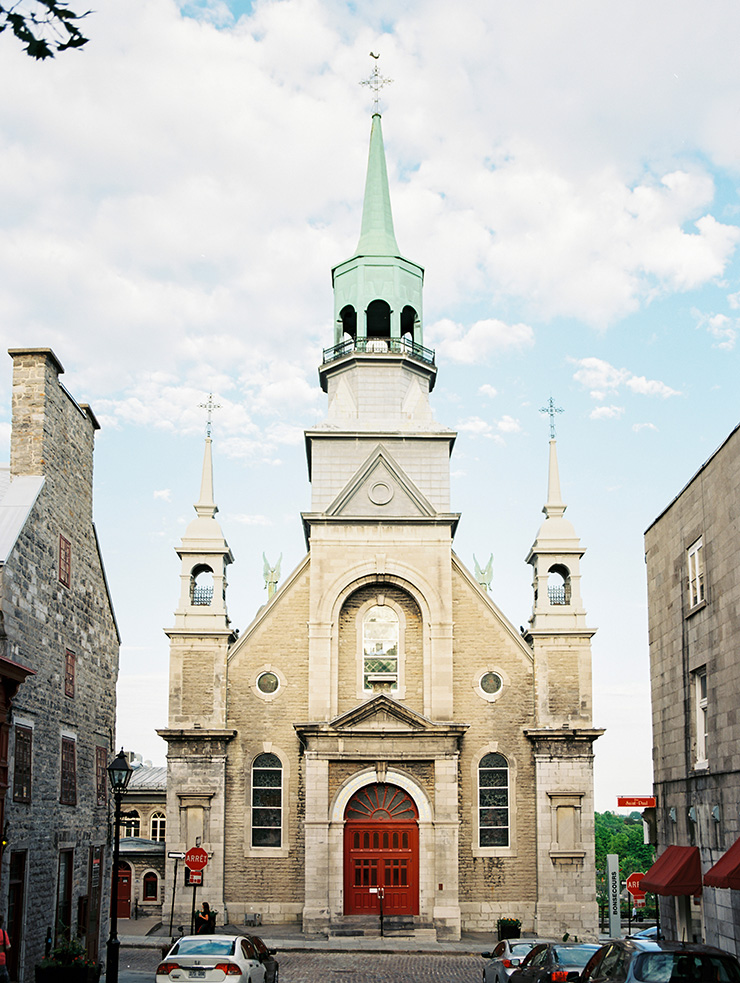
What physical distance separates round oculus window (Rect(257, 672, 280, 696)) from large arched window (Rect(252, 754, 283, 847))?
2108 mm

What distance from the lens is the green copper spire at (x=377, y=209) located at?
4600cm

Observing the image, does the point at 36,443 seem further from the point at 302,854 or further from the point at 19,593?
the point at 302,854

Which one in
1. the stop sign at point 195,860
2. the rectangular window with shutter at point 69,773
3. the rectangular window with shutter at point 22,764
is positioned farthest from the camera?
the stop sign at point 195,860

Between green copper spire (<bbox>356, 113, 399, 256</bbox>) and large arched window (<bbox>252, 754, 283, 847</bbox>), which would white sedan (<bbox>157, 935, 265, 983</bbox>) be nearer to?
large arched window (<bbox>252, 754, 283, 847</bbox>)

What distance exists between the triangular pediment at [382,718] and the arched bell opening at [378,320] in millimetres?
15270

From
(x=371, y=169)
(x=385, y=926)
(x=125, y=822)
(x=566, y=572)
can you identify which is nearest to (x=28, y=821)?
(x=385, y=926)

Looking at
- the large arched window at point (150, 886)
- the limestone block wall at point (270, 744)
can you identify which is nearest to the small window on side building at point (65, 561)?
the limestone block wall at point (270, 744)

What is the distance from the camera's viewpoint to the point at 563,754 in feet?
125

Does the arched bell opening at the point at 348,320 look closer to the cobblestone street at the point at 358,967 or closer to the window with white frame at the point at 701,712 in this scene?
the cobblestone street at the point at 358,967

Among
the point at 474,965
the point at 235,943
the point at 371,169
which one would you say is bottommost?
the point at 474,965

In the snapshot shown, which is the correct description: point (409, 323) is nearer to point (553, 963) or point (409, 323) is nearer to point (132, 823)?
point (132, 823)

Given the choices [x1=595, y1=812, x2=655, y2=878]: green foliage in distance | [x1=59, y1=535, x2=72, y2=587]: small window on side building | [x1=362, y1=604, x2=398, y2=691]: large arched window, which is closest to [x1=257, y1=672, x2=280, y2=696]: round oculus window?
[x1=362, y1=604, x2=398, y2=691]: large arched window

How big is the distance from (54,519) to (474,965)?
15692 millimetres

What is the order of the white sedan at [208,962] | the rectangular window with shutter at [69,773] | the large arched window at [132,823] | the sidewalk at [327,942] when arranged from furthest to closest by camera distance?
the large arched window at [132,823]
the sidewalk at [327,942]
the rectangular window with shutter at [69,773]
the white sedan at [208,962]
